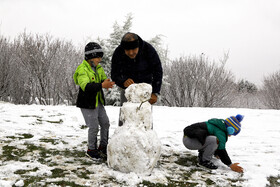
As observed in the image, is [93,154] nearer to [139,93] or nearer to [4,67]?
[139,93]

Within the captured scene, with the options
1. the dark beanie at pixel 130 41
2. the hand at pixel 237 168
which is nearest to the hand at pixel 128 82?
the dark beanie at pixel 130 41

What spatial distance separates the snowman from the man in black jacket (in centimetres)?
31

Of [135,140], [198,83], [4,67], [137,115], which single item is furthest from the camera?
[198,83]

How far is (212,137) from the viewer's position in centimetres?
307

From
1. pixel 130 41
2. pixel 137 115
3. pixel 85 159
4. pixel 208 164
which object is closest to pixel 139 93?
pixel 137 115

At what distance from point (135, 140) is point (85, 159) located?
3.13 ft

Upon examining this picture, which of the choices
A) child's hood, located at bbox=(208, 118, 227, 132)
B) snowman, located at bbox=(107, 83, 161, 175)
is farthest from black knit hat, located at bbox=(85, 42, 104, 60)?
child's hood, located at bbox=(208, 118, 227, 132)

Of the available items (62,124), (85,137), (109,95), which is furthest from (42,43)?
(85,137)

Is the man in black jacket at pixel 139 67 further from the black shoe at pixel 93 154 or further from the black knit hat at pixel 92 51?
the black shoe at pixel 93 154

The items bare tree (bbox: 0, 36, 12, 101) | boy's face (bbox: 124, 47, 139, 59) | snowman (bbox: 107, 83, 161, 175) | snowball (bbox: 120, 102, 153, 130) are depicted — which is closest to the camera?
snowman (bbox: 107, 83, 161, 175)

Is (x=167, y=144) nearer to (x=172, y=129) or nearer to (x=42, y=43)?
(x=172, y=129)

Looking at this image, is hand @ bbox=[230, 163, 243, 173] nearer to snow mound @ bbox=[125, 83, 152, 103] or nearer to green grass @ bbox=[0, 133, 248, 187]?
green grass @ bbox=[0, 133, 248, 187]

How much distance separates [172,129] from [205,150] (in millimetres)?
2553

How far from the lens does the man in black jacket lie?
3.07m
